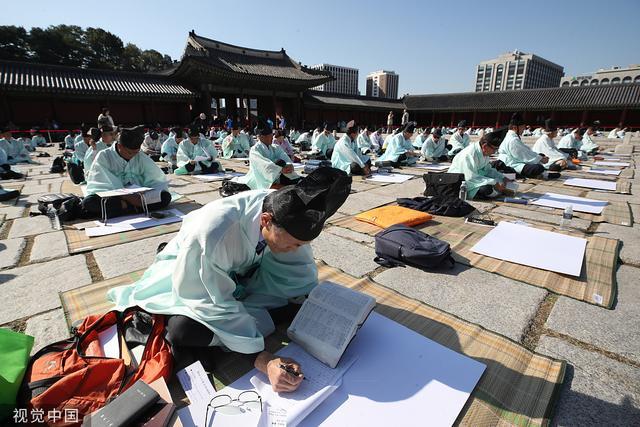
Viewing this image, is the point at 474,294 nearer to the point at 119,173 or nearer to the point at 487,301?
the point at 487,301

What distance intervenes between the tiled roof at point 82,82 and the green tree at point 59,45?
17.6 m

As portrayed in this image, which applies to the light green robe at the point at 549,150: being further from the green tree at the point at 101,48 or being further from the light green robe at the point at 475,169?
the green tree at the point at 101,48

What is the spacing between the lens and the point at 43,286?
2818mm

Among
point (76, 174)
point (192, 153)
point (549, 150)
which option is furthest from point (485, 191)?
point (76, 174)

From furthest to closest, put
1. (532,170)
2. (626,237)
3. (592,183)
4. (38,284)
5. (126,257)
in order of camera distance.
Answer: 1. (532,170)
2. (592,183)
3. (626,237)
4. (126,257)
5. (38,284)

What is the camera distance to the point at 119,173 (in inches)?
190

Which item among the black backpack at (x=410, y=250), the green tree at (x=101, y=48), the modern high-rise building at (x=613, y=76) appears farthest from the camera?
the modern high-rise building at (x=613, y=76)

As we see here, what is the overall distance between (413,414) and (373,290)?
3.95 feet

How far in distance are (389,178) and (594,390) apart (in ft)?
21.3

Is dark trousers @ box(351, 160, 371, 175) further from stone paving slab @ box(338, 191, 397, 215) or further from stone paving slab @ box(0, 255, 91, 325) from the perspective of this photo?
stone paving slab @ box(0, 255, 91, 325)

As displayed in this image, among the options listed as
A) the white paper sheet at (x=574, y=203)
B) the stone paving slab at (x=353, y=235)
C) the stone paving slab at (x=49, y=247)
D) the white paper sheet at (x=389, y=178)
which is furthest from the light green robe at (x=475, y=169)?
the stone paving slab at (x=49, y=247)

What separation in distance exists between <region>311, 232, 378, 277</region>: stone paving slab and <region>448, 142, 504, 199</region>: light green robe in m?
3.02

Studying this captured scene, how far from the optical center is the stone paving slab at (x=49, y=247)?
344 cm

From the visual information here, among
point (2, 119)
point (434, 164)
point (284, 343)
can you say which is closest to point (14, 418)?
point (284, 343)
